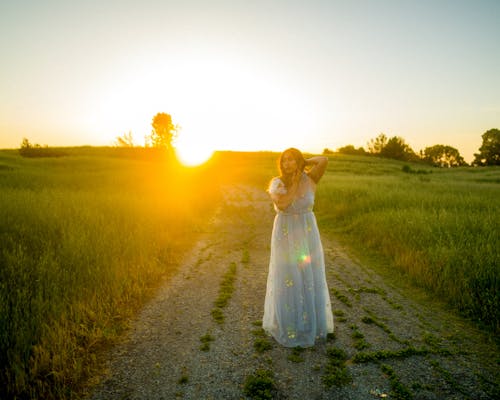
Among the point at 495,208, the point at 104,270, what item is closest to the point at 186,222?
the point at 104,270

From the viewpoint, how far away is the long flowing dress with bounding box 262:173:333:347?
4328mm

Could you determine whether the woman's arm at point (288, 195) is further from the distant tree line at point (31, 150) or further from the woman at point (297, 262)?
the distant tree line at point (31, 150)

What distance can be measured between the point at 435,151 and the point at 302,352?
11435 cm

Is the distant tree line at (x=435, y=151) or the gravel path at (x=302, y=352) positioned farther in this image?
the distant tree line at (x=435, y=151)

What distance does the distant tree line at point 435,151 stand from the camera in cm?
7131

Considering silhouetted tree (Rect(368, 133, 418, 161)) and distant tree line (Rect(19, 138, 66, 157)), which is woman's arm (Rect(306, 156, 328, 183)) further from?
silhouetted tree (Rect(368, 133, 418, 161))

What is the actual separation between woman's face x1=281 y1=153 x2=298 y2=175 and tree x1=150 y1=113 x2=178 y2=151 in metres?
81.7

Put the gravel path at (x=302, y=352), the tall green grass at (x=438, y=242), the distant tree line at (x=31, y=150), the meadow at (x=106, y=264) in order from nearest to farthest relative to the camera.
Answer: the gravel path at (x=302, y=352) → the meadow at (x=106, y=264) → the tall green grass at (x=438, y=242) → the distant tree line at (x=31, y=150)

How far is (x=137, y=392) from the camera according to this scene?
3.26 meters

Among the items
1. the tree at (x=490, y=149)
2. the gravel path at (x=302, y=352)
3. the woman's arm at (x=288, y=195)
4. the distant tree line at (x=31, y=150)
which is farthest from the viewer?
the tree at (x=490, y=149)

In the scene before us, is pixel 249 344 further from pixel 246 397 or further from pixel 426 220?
pixel 426 220

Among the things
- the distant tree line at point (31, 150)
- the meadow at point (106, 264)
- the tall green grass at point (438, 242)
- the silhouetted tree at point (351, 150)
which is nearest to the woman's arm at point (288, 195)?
the meadow at point (106, 264)

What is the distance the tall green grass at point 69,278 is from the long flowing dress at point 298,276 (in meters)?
2.35

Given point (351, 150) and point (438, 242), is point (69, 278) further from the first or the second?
point (351, 150)
